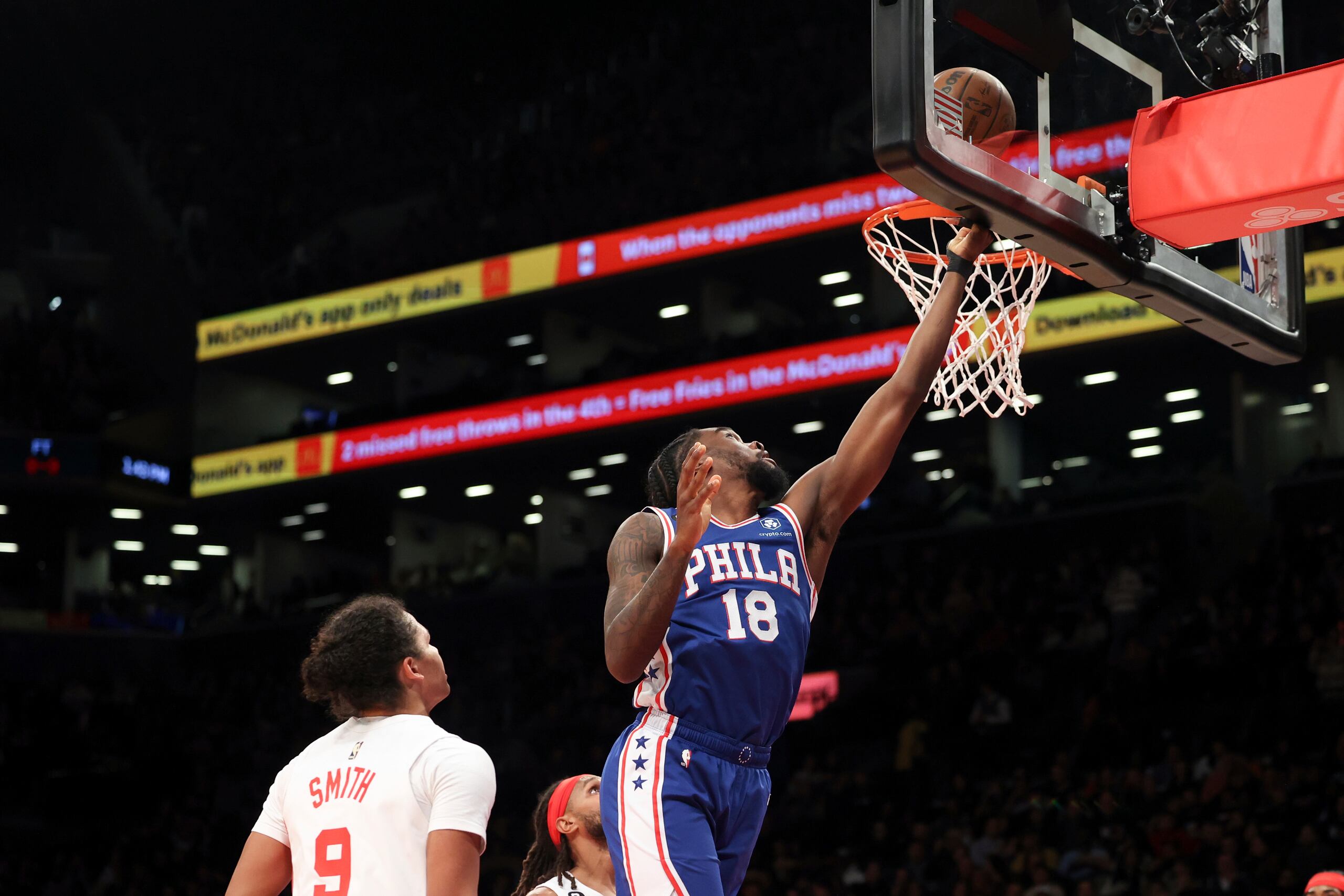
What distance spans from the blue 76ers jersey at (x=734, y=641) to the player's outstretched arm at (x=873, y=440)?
0.18m

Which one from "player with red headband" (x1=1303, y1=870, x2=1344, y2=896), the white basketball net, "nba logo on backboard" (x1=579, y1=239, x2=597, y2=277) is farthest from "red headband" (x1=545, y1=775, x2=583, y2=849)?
"nba logo on backboard" (x1=579, y1=239, x2=597, y2=277)

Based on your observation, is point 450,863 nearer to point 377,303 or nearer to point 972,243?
point 972,243

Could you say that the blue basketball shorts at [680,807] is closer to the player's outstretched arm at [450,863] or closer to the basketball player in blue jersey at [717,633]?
the basketball player in blue jersey at [717,633]


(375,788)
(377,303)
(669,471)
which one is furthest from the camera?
(377,303)

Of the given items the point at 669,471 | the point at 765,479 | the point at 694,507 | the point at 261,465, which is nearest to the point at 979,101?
the point at 765,479

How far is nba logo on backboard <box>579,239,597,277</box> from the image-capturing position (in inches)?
813

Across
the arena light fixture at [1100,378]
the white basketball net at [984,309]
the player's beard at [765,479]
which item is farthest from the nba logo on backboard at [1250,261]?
the arena light fixture at [1100,378]

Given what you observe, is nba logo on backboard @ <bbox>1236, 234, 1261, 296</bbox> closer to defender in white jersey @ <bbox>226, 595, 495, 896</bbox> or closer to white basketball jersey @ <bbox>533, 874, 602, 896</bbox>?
white basketball jersey @ <bbox>533, 874, 602, 896</bbox>

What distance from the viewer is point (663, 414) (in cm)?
1942

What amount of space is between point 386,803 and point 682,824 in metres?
0.70

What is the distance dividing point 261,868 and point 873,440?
188cm

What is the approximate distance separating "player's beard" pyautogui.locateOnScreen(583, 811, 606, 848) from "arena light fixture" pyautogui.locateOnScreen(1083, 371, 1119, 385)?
16.5 meters

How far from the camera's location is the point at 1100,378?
2062cm

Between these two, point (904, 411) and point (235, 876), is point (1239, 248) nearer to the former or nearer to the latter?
point (904, 411)
